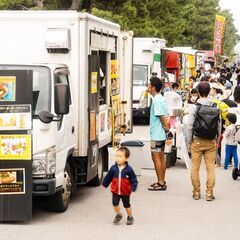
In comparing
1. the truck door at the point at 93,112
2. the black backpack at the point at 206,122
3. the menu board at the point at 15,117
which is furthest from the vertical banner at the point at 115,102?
the menu board at the point at 15,117

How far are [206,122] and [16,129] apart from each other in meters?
3.06

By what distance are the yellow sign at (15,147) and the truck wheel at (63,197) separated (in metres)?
0.96

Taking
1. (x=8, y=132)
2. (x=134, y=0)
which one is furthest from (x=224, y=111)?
(x=134, y=0)

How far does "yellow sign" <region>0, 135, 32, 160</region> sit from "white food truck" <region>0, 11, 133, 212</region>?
142mm

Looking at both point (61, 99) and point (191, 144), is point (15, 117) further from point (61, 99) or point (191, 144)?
point (191, 144)

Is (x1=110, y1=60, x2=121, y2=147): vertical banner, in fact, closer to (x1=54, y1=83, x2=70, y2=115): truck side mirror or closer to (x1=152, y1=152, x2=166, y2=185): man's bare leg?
(x1=152, y1=152, x2=166, y2=185): man's bare leg

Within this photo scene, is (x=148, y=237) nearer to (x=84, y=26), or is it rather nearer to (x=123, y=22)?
(x=84, y=26)

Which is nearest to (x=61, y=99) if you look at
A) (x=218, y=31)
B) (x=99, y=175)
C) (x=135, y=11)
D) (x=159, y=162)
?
Result: (x=159, y=162)

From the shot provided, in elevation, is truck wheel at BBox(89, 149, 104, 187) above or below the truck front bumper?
below

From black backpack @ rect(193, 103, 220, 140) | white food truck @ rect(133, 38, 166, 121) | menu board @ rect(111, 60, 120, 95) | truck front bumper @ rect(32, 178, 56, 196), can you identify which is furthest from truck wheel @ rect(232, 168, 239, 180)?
white food truck @ rect(133, 38, 166, 121)

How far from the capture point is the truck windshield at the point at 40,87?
8.80 m

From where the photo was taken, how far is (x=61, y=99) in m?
8.51

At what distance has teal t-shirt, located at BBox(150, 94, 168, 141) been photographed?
10.8 m

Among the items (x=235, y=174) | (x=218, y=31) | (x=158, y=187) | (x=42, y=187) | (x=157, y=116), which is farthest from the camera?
(x=218, y=31)
